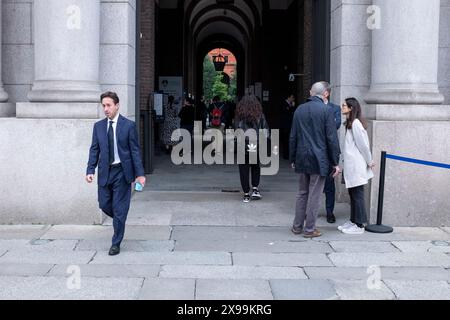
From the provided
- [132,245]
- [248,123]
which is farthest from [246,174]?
[132,245]

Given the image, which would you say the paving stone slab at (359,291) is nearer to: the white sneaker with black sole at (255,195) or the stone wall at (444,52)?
the white sneaker with black sole at (255,195)

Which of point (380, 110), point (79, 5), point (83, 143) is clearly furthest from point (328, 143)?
point (79, 5)

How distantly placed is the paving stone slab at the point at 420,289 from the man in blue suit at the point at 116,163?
2889 mm

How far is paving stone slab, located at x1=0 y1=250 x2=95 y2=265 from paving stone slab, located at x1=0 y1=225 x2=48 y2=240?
874mm

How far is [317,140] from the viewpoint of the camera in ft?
26.3

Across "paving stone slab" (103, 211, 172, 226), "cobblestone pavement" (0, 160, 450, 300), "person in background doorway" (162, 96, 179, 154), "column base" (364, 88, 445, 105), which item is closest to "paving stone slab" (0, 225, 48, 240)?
"cobblestone pavement" (0, 160, 450, 300)

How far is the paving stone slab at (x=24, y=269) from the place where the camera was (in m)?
6.30

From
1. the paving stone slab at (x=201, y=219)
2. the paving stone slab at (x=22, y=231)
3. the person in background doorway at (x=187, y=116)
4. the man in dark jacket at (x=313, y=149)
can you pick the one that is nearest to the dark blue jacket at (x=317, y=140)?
the man in dark jacket at (x=313, y=149)

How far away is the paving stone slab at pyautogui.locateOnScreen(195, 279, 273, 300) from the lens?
5598 mm

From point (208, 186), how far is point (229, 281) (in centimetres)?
633

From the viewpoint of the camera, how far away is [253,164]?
10.8 meters

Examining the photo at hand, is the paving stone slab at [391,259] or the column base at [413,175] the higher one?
the column base at [413,175]

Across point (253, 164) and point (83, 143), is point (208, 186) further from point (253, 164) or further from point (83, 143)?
point (83, 143)

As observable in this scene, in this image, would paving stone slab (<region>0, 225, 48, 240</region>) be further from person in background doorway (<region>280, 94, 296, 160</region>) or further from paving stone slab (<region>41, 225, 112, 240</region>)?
person in background doorway (<region>280, 94, 296, 160</region>)
